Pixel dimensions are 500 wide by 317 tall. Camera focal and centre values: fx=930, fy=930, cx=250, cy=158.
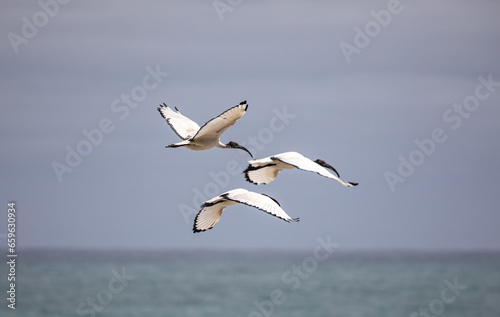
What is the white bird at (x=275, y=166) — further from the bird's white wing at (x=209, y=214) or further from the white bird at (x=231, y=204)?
the bird's white wing at (x=209, y=214)

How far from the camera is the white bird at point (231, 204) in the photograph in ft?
59.2

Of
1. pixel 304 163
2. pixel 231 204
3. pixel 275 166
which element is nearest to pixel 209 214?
pixel 231 204

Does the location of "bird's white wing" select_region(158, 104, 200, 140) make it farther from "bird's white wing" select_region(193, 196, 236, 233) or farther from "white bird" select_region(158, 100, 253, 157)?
"bird's white wing" select_region(193, 196, 236, 233)

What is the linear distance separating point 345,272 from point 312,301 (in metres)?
38.9

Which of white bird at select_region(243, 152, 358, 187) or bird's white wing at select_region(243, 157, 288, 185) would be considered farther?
bird's white wing at select_region(243, 157, 288, 185)

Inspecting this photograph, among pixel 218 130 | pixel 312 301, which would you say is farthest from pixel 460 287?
pixel 218 130

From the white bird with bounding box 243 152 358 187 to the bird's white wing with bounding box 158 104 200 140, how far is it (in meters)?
2.03

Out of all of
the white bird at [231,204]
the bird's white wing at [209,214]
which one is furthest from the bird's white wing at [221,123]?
the bird's white wing at [209,214]

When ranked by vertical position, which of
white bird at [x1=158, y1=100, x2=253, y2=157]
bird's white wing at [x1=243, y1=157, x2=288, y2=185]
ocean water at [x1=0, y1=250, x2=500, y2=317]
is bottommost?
ocean water at [x1=0, y1=250, x2=500, y2=317]

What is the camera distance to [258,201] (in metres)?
18.3

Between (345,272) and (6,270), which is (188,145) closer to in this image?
(6,270)

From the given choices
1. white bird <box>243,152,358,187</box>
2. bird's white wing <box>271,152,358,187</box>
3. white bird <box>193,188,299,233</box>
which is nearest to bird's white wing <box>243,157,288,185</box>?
white bird <box>243,152,358,187</box>

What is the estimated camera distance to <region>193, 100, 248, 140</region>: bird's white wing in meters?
18.9

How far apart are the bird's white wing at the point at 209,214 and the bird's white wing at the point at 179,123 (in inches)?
86.7
